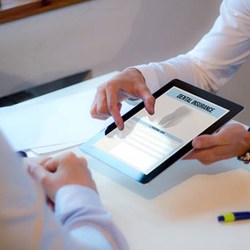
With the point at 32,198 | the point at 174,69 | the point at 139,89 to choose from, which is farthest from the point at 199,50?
the point at 32,198

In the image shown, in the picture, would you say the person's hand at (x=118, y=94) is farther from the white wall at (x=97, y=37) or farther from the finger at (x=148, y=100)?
the white wall at (x=97, y=37)

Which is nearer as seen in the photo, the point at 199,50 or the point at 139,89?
the point at 139,89

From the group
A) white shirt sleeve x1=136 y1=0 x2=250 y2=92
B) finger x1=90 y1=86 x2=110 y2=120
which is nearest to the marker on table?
finger x1=90 y1=86 x2=110 y2=120

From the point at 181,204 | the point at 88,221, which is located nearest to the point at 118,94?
the point at 181,204

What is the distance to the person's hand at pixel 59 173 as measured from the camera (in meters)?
0.80

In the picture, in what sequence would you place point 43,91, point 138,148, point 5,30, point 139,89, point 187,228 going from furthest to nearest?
point 43,91, point 5,30, point 139,89, point 138,148, point 187,228

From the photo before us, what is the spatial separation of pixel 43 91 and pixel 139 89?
68 centimetres

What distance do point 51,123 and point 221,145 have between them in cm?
38

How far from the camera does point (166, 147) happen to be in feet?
3.23

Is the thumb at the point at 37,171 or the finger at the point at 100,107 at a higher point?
the thumb at the point at 37,171

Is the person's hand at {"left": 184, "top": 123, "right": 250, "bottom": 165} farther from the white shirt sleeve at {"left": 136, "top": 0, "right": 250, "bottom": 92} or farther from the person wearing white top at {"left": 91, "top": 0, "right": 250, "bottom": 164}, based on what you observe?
the white shirt sleeve at {"left": 136, "top": 0, "right": 250, "bottom": 92}

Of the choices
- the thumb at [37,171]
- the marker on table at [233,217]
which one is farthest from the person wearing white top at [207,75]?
the thumb at [37,171]

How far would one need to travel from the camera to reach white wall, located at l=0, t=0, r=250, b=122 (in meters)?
1.61

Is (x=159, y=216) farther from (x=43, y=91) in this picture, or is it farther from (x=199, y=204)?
(x=43, y=91)
